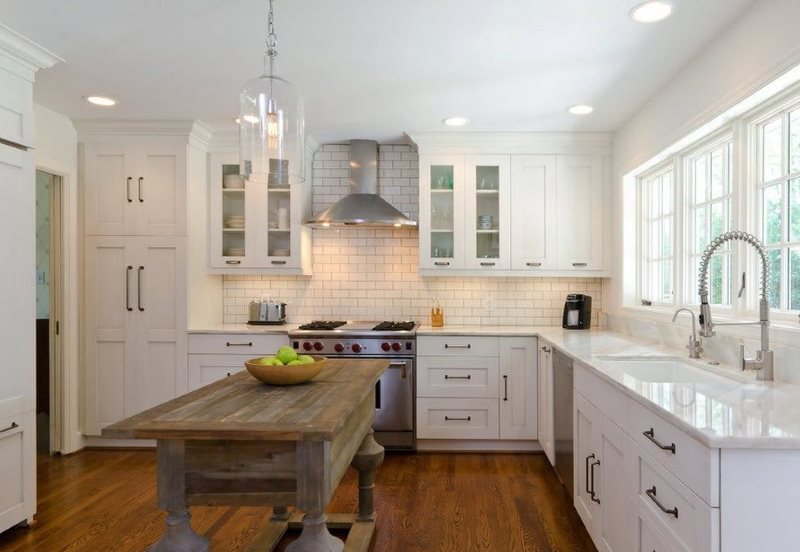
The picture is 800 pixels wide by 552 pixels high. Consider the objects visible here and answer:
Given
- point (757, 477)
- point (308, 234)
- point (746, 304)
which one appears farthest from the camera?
point (308, 234)

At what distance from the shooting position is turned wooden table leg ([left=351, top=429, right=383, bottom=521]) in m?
3.03

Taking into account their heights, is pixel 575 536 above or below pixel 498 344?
below

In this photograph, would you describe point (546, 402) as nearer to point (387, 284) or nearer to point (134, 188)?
point (387, 284)

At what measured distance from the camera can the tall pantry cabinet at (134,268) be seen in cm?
449

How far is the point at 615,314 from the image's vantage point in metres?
4.58

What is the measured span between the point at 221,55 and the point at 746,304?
2.99 m

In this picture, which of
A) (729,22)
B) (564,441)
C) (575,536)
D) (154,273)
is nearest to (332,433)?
(575,536)

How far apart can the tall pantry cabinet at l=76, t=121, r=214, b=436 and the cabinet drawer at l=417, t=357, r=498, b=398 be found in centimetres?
186

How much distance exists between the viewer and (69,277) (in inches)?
172

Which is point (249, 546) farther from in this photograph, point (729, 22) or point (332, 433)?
point (729, 22)

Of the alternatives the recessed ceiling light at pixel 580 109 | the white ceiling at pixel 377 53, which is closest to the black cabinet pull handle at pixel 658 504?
the white ceiling at pixel 377 53

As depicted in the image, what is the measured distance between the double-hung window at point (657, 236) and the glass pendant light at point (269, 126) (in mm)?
2639

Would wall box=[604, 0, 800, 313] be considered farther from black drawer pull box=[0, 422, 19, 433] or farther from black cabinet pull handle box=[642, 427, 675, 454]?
black drawer pull box=[0, 422, 19, 433]

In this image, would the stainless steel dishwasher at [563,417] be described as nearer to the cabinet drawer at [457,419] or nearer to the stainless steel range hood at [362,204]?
the cabinet drawer at [457,419]
